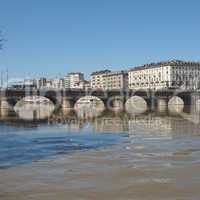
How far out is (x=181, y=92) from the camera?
4599 inches

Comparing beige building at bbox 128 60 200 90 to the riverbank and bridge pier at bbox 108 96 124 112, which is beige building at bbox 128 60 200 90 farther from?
the riverbank

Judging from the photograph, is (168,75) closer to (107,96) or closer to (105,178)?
(107,96)

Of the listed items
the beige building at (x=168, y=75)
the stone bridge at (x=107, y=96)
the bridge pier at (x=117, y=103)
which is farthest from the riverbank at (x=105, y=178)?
the beige building at (x=168, y=75)

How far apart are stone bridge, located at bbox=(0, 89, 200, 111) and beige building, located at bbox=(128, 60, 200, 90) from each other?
48.9 meters

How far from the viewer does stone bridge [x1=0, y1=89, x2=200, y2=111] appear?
92125mm

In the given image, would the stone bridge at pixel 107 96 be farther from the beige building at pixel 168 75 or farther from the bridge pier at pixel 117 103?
the beige building at pixel 168 75

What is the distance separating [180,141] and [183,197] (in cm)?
1527

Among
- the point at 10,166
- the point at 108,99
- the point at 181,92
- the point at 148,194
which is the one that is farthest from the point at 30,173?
the point at 181,92

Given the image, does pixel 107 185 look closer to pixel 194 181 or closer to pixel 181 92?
pixel 194 181

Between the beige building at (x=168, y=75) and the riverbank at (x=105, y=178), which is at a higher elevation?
the beige building at (x=168, y=75)

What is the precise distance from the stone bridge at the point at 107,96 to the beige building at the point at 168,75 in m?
48.9

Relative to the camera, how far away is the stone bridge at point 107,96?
9212 cm

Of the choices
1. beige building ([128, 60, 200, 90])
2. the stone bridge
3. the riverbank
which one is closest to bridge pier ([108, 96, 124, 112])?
the stone bridge

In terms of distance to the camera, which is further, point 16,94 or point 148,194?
point 16,94
